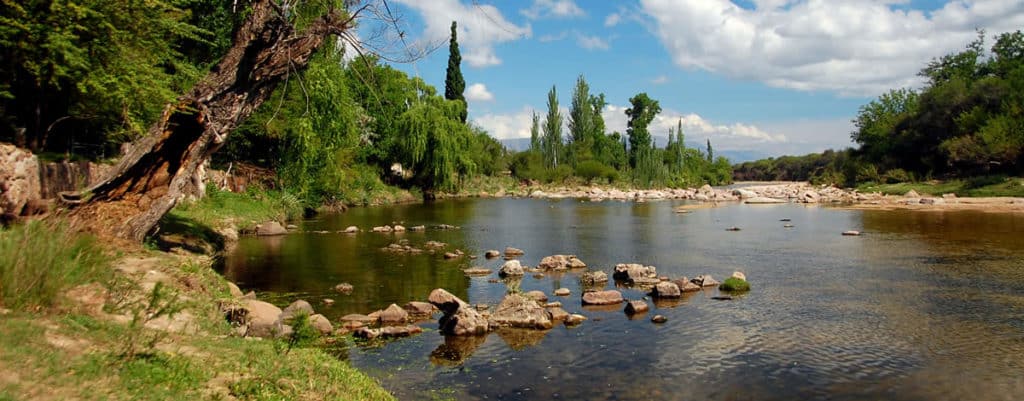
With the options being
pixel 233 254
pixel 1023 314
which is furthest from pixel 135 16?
pixel 1023 314

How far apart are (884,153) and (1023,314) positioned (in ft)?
163

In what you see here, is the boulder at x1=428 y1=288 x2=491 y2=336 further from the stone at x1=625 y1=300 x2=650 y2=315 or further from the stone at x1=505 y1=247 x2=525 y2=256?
the stone at x1=505 y1=247 x2=525 y2=256

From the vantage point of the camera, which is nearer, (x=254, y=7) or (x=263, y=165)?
(x=254, y=7)

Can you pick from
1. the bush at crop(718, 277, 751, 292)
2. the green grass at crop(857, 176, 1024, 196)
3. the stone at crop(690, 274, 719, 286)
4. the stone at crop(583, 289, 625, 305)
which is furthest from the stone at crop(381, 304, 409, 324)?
the green grass at crop(857, 176, 1024, 196)

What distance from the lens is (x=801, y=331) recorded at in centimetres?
1141

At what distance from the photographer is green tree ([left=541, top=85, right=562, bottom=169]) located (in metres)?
77.2

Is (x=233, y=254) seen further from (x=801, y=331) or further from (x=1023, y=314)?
(x=1023, y=314)

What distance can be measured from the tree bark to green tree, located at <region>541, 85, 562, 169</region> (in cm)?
6390

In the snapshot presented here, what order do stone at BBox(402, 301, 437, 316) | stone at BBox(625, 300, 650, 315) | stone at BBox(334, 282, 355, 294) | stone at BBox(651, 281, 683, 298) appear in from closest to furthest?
1. stone at BBox(402, 301, 437, 316)
2. stone at BBox(625, 300, 650, 315)
3. stone at BBox(651, 281, 683, 298)
4. stone at BBox(334, 282, 355, 294)

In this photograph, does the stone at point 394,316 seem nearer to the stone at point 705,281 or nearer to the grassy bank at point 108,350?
the grassy bank at point 108,350

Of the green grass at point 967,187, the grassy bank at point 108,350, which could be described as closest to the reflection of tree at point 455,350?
the grassy bank at point 108,350

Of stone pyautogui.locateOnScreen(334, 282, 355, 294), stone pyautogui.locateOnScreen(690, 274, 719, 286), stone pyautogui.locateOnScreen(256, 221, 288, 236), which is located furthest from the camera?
stone pyautogui.locateOnScreen(256, 221, 288, 236)

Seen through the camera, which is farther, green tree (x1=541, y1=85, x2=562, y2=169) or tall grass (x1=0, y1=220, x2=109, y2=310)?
green tree (x1=541, y1=85, x2=562, y2=169)

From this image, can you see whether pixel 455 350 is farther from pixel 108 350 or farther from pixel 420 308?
pixel 108 350
